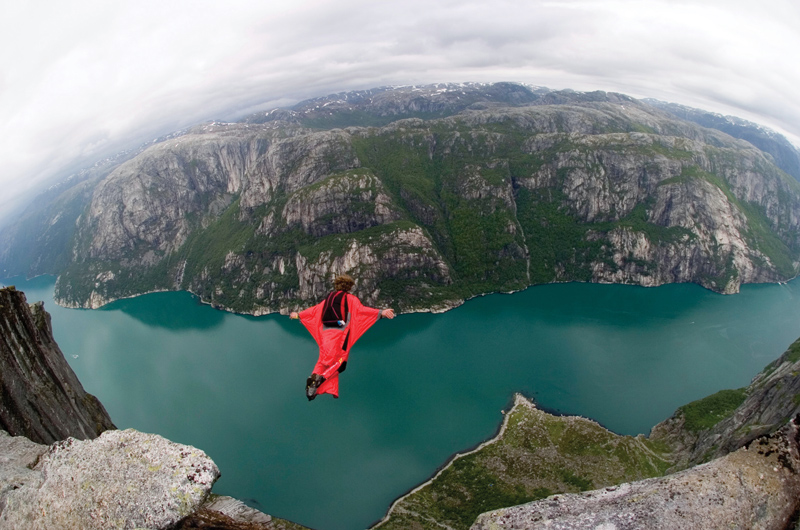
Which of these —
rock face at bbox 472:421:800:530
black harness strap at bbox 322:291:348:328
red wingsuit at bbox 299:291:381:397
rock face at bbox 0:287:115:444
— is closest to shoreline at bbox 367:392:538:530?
rock face at bbox 0:287:115:444

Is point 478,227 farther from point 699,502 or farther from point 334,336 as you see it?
point 699,502

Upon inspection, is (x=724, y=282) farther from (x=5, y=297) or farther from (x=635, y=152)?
(x=5, y=297)

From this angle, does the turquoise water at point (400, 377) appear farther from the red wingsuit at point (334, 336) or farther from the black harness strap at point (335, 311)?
the black harness strap at point (335, 311)

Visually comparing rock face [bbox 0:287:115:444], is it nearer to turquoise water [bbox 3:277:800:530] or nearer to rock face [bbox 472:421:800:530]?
rock face [bbox 472:421:800:530]

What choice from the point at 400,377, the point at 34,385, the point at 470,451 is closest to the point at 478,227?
the point at 400,377

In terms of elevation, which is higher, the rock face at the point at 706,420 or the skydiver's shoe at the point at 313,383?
the skydiver's shoe at the point at 313,383

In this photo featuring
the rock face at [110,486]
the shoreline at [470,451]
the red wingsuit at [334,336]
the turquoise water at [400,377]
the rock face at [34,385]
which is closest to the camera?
the rock face at [110,486]

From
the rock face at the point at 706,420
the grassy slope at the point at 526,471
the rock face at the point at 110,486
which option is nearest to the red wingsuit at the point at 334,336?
the rock face at the point at 110,486

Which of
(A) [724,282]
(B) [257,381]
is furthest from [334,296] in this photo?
(A) [724,282]
